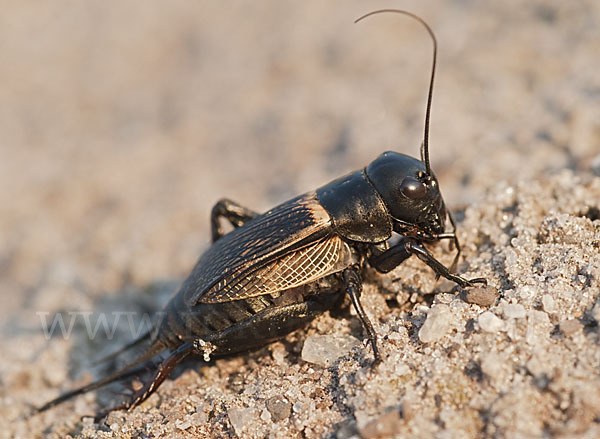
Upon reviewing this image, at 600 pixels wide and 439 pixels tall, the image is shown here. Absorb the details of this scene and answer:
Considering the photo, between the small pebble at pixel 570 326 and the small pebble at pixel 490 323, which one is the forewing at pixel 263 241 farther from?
the small pebble at pixel 570 326

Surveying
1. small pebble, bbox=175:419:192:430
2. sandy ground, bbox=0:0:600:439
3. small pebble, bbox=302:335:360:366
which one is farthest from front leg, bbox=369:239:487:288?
small pebble, bbox=175:419:192:430

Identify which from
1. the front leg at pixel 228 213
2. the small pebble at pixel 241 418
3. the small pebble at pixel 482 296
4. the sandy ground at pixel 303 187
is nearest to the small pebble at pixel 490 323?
the sandy ground at pixel 303 187

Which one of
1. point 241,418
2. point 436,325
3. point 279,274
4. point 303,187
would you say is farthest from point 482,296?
point 303,187

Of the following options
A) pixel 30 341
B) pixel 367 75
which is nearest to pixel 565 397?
pixel 30 341

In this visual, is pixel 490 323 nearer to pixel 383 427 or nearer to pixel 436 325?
pixel 436 325

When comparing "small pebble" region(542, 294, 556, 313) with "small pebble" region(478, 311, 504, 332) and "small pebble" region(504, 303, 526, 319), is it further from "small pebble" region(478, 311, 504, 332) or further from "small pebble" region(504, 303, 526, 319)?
"small pebble" region(478, 311, 504, 332)

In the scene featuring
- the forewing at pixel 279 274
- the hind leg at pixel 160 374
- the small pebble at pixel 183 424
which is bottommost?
the small pebble at pixel 183 424

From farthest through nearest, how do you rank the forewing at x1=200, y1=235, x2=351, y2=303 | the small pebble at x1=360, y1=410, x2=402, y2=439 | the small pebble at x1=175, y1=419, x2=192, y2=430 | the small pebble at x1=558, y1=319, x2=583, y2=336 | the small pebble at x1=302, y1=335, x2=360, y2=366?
1. the forewing at x1=200, y1=235, x2=351, y2=303
2. the small pebble at x1=302, y1=335, x2=360, y2=366
3. the small pebble at x1=175, y1=419, x2=192, y2=430
4. the small pebble at x1=558, y1=319, x2=583, y2=336
5. the small pebble at x1=360, y1=410, x2=402, y2=439
